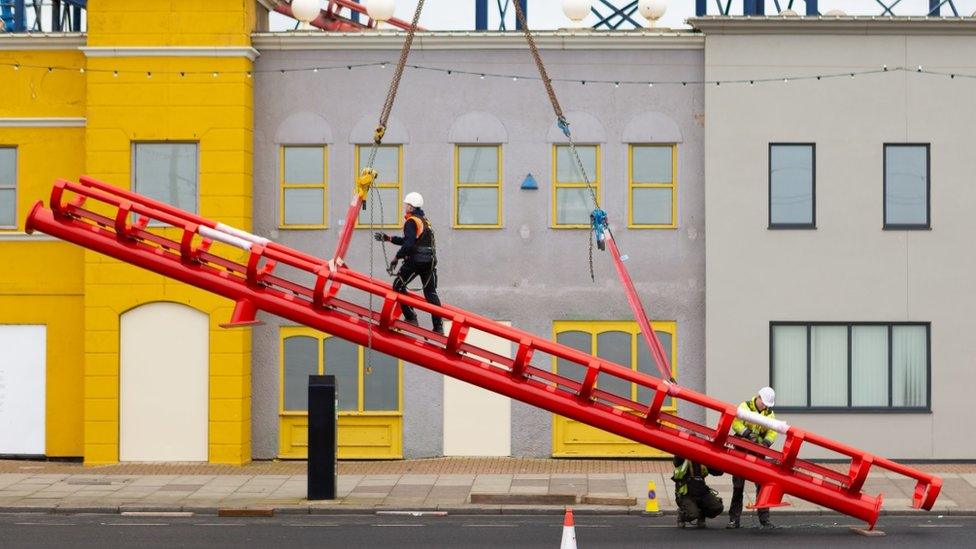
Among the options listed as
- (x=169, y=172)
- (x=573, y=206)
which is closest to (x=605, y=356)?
(x=573, y=206)

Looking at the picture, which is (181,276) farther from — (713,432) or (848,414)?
(848,414)

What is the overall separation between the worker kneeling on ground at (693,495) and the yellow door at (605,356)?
23.9 ft

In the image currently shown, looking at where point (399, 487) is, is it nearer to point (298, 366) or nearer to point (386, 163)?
point (298, 366)

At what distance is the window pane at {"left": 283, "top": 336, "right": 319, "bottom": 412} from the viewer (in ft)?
97.5

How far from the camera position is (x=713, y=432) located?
20906 mm

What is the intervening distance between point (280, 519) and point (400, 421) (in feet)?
21.9

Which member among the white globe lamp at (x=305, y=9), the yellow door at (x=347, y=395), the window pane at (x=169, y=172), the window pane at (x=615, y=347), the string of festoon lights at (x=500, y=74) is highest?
the white globe lamp at (x=305, y=9)

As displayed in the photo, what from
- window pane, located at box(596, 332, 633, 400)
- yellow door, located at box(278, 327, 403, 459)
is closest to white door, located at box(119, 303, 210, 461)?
yellow door, located at box(278, 327, 403, 459)

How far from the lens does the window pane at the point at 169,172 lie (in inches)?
1149

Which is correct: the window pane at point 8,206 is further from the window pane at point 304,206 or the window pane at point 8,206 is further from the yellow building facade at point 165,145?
the window pane at point 304,206

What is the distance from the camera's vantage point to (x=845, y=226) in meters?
29.1

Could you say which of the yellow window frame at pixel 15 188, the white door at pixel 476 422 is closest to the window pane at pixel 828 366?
the white door at pixel 476 422

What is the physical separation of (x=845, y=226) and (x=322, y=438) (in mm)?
10125

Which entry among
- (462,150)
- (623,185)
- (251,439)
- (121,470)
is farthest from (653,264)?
(121,470)
